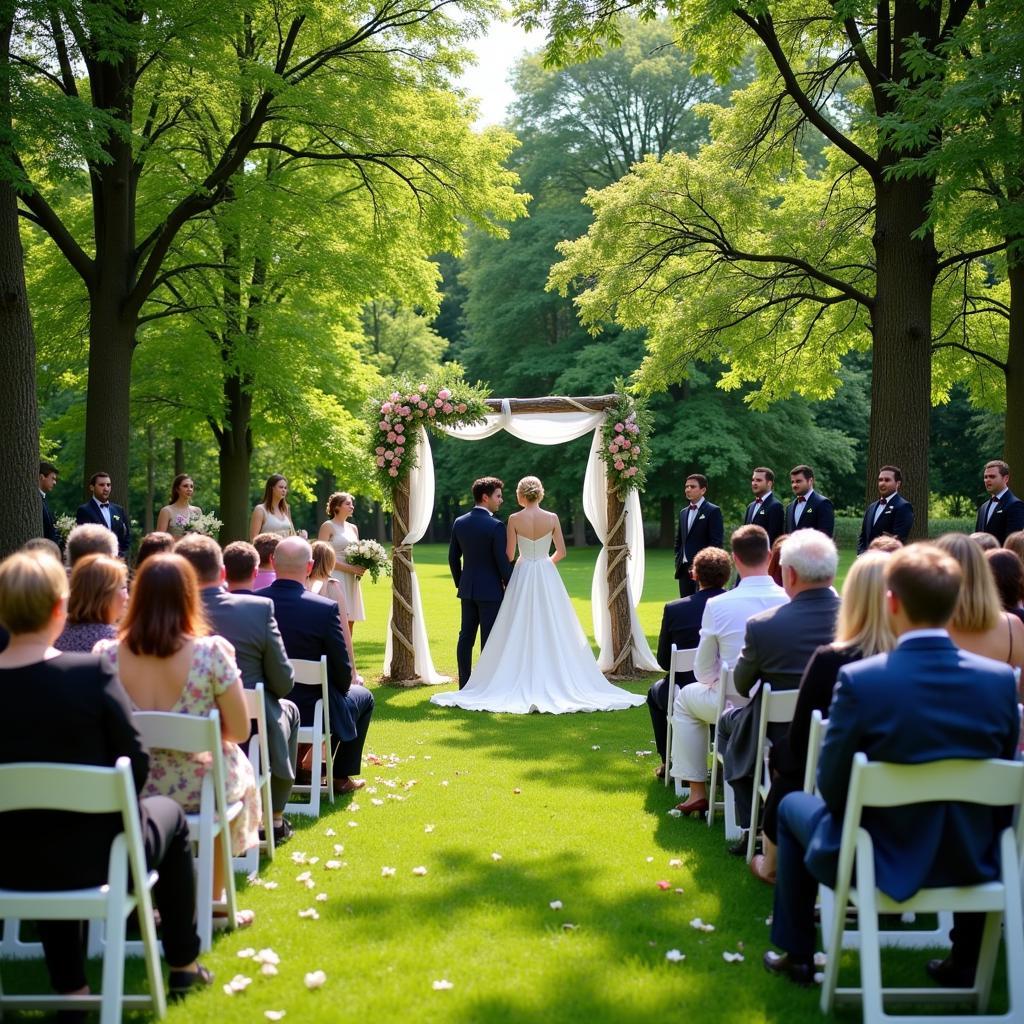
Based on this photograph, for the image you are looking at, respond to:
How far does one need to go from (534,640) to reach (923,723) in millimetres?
7726

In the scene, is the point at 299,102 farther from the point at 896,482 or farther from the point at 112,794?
the point at 112,794

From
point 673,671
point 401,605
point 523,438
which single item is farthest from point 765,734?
point 523,438

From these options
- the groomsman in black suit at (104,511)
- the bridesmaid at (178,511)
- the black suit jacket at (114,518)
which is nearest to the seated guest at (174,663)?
the black suit jacket at (114,518)

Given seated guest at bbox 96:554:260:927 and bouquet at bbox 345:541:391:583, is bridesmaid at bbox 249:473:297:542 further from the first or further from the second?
seated guest at bbox 96:554:260:927

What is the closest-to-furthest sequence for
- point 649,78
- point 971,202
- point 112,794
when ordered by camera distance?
point 112,794
point 971,202
point 649,78

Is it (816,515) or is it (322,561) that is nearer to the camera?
(322,561)

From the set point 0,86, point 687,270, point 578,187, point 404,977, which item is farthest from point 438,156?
point 578,187

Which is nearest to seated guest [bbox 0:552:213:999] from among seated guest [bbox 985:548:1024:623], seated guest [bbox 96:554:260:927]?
seated guest [bbox 96:554:260:927]

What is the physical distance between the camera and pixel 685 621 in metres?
6.86

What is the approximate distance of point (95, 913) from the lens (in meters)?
→ 3.31

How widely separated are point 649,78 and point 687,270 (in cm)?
2691

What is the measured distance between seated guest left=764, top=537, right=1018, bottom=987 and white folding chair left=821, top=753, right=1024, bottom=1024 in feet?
0.13

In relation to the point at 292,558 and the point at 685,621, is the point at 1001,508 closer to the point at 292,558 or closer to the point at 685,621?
the point at 685,621

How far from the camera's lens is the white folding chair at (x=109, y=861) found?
3195 millimetres
